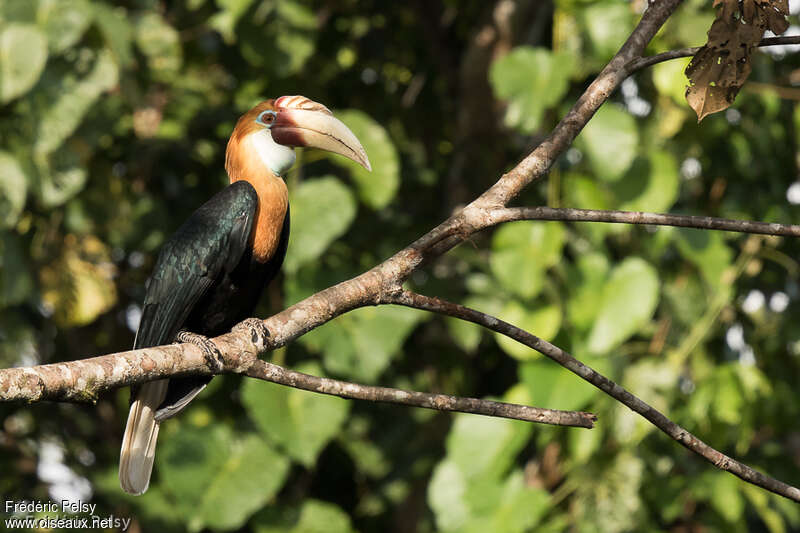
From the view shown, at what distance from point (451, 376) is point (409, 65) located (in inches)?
69.1

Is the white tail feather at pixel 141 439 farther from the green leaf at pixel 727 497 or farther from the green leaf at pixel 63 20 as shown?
the green leaf at pixel 727 497

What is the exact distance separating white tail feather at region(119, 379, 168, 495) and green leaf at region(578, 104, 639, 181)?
156cm

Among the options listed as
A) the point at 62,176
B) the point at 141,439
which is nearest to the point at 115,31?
the point at 62,176

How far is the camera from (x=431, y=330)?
445 centimetres

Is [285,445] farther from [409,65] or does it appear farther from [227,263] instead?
[409,65]

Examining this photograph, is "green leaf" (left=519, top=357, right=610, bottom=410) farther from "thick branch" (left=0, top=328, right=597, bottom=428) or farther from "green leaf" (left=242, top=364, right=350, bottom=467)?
"thick branch" (left=0, top=328, right=597, bottom=428)

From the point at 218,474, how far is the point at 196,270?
1138mm

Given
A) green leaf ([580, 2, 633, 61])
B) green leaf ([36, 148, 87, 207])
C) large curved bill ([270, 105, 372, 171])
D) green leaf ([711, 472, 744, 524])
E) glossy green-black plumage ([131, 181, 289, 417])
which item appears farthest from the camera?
green leaf ([711, 472, 744, 524])

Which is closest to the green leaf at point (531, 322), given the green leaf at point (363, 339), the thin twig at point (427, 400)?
the green leaf at point (363, 339)

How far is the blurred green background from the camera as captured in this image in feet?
10.9

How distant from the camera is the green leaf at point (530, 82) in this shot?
325cm

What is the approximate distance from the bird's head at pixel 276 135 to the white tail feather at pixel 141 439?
0.69m

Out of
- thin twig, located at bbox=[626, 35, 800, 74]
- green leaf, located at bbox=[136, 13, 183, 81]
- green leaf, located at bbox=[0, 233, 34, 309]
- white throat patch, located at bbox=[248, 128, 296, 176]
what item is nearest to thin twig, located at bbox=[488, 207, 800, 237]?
thin twig, located at bbox=[626, 35, 800, 74]

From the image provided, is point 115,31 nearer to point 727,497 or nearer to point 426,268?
point 426,268
